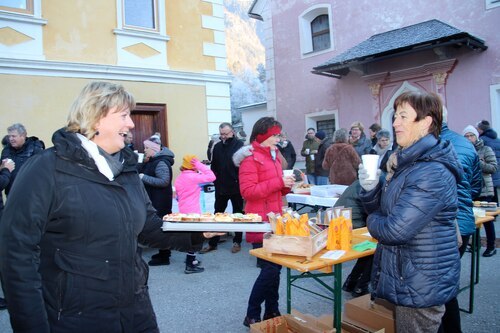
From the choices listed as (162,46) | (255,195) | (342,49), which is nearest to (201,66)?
(162,46)

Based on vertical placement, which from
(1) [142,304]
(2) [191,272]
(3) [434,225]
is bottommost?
(2) [191,272]

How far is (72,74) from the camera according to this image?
7449 mm

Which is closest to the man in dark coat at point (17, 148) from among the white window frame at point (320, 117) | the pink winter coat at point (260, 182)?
the pink winter coat at point (260, 182)

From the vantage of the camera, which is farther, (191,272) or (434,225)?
(191,272)

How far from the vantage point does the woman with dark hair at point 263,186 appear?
3.67 meters

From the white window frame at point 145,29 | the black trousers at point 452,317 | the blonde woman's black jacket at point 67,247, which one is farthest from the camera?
the white window frame at point 145,29

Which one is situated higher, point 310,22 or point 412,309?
point 310,22

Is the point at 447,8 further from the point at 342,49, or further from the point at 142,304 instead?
the point at 142,304

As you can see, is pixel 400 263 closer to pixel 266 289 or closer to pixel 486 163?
pixel 266 289

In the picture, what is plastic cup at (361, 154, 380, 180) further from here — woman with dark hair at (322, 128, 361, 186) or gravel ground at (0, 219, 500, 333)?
woman with dark hair at (322, 128, 361, 186)

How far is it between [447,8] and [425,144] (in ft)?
37.3

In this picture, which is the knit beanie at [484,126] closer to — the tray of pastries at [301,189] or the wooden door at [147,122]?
the tray of pastries at [301,189]

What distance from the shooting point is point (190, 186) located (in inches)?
229

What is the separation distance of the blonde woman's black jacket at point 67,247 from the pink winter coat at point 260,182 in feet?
6.24
